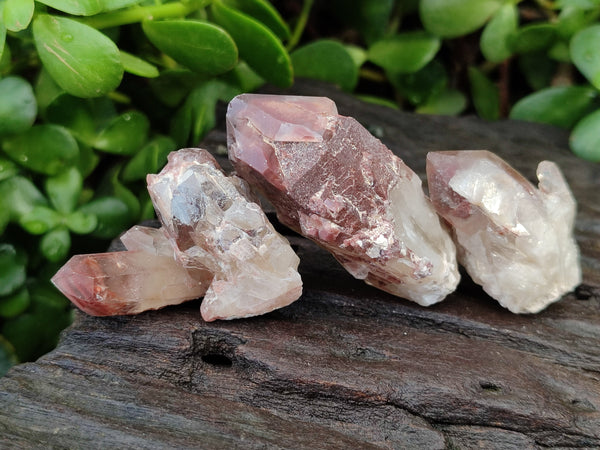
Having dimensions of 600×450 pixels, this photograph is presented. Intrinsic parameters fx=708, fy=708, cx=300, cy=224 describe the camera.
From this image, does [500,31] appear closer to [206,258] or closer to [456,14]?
[456,14]

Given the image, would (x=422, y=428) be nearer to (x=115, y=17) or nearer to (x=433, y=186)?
(x=433, y=186)

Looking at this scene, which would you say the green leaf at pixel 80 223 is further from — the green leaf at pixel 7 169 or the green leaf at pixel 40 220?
the green leaf at pixel 7 169

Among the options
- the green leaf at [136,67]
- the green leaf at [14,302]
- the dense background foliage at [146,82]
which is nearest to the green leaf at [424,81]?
the dense background foliage at [146,82]

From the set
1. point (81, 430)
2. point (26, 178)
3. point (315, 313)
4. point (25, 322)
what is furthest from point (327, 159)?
point (25, 322)

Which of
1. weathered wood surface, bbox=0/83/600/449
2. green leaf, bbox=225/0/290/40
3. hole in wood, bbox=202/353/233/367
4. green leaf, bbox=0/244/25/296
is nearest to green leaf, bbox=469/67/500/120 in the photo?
green leaf, bbox=225/0/290/40

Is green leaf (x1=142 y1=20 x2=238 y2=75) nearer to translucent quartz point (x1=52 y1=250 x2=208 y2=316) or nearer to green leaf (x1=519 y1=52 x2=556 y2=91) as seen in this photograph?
translucent quartz point (x1=52 y1=250 x2=208 y2=316)

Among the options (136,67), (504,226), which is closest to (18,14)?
(136,67)
